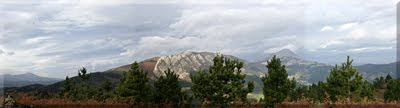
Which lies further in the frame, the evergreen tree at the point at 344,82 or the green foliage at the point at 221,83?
the evergreen tree at the point at 344,82

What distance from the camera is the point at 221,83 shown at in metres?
27.3

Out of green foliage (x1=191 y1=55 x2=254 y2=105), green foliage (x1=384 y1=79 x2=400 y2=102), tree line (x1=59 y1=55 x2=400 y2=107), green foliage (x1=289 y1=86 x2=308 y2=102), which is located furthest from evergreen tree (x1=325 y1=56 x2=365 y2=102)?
green foliage (x1=384 y1=79 x2=400 y2=102)

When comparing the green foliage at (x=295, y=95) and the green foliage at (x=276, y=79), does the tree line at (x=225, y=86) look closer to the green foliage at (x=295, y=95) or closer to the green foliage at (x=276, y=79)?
the green foliage at (x=276, y=79)

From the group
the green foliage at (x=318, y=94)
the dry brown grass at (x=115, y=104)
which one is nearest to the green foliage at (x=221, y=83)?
the dry brown grass at (x=115, y=104)

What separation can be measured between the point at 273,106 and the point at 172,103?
7.06m

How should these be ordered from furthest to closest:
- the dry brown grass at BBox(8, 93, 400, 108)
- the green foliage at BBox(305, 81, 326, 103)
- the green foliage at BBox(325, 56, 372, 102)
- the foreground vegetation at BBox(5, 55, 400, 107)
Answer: the green foliage at BBox(325, 56, 372, 102)
the green foliage at BBox(305, 81, 326, 103)
the foreground vegetation at BBox(5, 55, 400, 107)
the dry brown grass at BBox(8, 93, 400, 108)

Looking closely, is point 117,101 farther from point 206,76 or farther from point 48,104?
point 206,76

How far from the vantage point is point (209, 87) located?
27.3 metres

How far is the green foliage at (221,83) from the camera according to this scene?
2711 cm

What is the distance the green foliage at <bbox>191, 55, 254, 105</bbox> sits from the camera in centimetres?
2711

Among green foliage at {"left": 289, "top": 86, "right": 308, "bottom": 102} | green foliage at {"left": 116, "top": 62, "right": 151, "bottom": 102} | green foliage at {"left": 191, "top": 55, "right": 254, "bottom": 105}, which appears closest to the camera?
green foliage at {"left": 191, "top": 55, "right": 254, "bottom": 105}

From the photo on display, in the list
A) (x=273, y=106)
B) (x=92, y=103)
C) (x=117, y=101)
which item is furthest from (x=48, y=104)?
(x=273, y=106)

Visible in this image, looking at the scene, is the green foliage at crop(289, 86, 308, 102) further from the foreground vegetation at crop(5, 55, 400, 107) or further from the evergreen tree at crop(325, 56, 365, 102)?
the evergreen tree at crop(325, 56, 365, 102)

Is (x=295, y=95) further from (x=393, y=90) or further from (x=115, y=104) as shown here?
(x=115, y=104)
